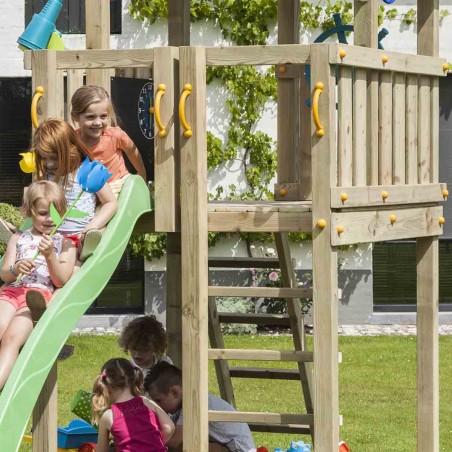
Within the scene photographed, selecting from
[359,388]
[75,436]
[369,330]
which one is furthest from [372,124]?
[369,330]

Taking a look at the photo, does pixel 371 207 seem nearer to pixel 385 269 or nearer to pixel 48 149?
pixel 48 149

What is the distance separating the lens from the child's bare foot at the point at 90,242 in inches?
232

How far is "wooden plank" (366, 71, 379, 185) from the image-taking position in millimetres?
6445

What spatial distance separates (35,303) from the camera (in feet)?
18.4

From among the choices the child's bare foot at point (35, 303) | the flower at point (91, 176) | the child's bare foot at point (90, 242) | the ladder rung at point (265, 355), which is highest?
the flower at point (91, 176)

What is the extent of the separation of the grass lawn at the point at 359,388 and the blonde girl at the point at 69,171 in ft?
9.74

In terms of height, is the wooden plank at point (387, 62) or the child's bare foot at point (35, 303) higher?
the wooden plank at point (387, 62)

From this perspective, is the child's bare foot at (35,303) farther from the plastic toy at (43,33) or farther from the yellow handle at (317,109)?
the plastic toy at (43,33)

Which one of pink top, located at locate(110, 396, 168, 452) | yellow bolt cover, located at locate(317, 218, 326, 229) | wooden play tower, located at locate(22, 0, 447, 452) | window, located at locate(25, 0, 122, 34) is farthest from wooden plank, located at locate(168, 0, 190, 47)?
window, located at locate(25, 0, 122, 34)

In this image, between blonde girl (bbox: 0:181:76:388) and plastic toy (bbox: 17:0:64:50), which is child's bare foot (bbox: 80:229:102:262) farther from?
plastic toy (bbox: 17:0:64:50)

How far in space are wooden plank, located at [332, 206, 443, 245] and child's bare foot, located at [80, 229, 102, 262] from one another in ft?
3.62

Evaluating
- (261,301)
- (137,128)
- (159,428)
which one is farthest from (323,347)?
(261,301)

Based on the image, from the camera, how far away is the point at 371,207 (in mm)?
6504

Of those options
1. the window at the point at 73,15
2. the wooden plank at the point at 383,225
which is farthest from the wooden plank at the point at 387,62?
the window at the point at 73,15
